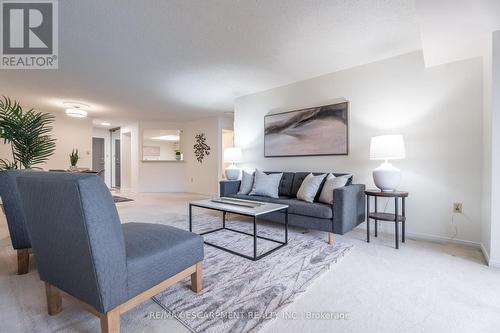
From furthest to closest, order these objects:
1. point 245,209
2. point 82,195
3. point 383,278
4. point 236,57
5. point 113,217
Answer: point 236,57 < point 245,209 < point 383,278 < point 113,217 < point 82,195

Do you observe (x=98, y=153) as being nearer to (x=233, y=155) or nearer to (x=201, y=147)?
(x=201, y=147)

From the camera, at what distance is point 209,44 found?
2.56 meters

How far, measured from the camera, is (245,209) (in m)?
2.28

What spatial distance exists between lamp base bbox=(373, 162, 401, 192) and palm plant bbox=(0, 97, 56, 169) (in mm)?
3363

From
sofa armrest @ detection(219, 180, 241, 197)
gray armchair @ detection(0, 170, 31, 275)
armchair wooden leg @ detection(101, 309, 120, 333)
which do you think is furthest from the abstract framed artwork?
gray armchair @ detection(0, 170, 31, 275)

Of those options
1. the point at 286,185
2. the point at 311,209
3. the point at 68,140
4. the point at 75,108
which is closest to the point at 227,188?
the point at 286,185

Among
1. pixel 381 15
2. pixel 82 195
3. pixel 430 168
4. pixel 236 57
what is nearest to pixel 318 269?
pixel 82 195

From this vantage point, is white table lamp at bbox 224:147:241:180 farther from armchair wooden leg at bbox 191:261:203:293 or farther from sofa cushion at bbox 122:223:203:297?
armchair wooden leg at bbox 191:261:203:293

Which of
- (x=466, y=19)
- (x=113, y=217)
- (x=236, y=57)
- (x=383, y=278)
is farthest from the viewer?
(x=236, y=57)

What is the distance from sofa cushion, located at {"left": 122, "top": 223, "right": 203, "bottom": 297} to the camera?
1128 millimetres

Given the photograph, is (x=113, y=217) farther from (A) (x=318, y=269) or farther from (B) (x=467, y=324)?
(B) (x=467, y=324)

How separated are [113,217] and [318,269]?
1587mm

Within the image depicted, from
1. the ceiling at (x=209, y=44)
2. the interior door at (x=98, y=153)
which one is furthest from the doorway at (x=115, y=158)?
the ceiling at (x=209, y=44)

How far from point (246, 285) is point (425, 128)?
8.76 feet
